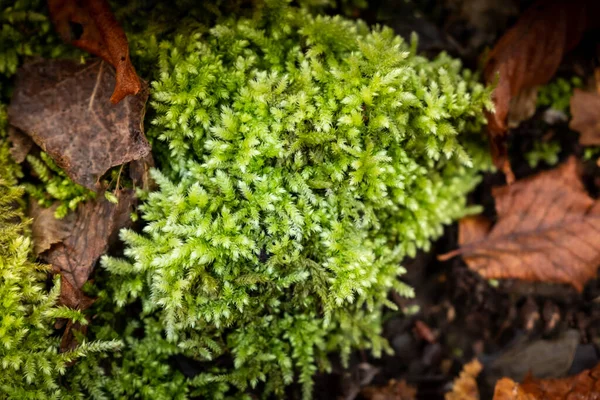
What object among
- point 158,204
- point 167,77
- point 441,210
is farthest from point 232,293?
point 441,210

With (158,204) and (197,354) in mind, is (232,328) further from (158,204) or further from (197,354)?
(158,204)

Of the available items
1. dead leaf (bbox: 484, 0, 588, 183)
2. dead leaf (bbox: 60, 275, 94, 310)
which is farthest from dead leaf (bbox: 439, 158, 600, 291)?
dead leaf (bbox: 60, 275, 94, 310)

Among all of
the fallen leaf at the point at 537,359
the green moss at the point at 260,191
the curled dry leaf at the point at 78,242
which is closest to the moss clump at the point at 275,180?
the green moss at the point at 260,191

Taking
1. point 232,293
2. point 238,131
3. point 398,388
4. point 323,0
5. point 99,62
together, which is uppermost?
point 323,0

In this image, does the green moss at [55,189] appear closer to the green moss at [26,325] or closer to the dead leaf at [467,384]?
the green moss at [26,325]

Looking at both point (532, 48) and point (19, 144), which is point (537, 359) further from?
point (19, 144)

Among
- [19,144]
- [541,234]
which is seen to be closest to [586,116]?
[541,234]

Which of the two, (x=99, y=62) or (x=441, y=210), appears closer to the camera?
(x=99, y=62)
